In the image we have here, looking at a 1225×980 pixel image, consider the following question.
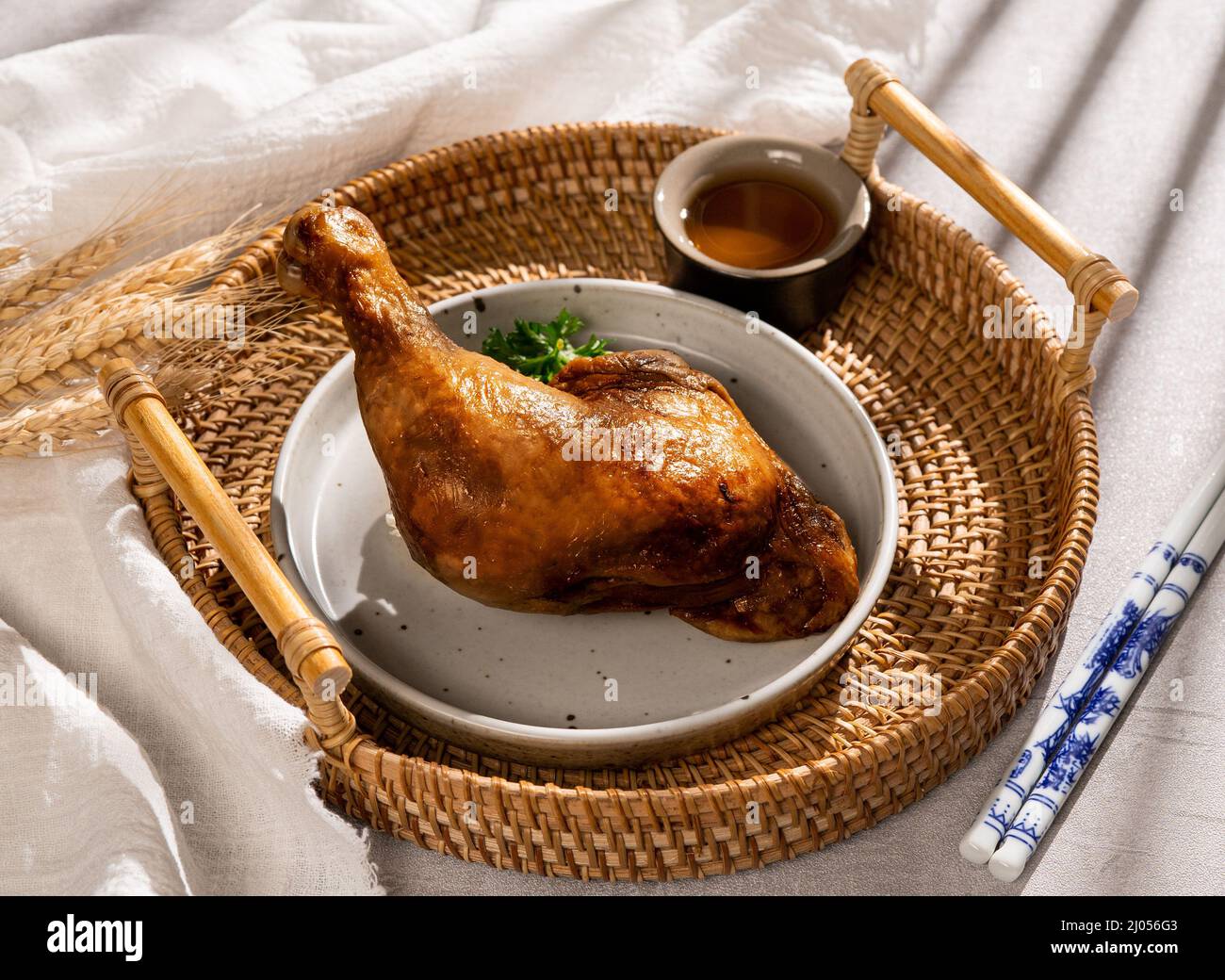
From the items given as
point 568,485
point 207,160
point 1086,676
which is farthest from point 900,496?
point 207,160

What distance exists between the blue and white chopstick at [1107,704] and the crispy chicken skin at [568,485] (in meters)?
0.44

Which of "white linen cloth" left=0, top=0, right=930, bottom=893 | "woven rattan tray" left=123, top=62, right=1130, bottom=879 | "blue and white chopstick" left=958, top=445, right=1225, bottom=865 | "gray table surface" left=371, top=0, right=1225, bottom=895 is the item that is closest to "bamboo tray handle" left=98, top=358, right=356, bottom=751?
"woven rattan tray" left=123, top=62, right=1130, bottom=879

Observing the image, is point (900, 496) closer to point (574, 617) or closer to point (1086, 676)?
point (1086, 676)

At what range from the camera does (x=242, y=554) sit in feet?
6.11

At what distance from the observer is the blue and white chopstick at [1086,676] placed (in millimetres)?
2057

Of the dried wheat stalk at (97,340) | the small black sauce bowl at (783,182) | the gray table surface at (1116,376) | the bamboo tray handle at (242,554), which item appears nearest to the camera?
the bamboo tray handle at (242,554)

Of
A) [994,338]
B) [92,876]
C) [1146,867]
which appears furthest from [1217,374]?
[92,876]

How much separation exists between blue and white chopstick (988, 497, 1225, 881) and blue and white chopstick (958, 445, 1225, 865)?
1 centimetres

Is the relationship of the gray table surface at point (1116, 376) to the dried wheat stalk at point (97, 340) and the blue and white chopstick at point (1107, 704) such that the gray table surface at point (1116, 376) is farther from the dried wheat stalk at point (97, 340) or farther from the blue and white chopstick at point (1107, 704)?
the dried wheat stalk at point (97, 340)

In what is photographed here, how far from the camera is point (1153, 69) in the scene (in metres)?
3.53

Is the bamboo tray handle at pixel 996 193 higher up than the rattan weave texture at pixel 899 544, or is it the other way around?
the bamboo tray handle at pixel 996 193

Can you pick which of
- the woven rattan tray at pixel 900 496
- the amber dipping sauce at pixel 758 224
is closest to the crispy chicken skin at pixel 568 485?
the woven rattan tray at pixel 900 496

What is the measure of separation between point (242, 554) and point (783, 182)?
1.52m

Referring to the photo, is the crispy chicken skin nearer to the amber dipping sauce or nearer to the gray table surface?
the gray table surface
